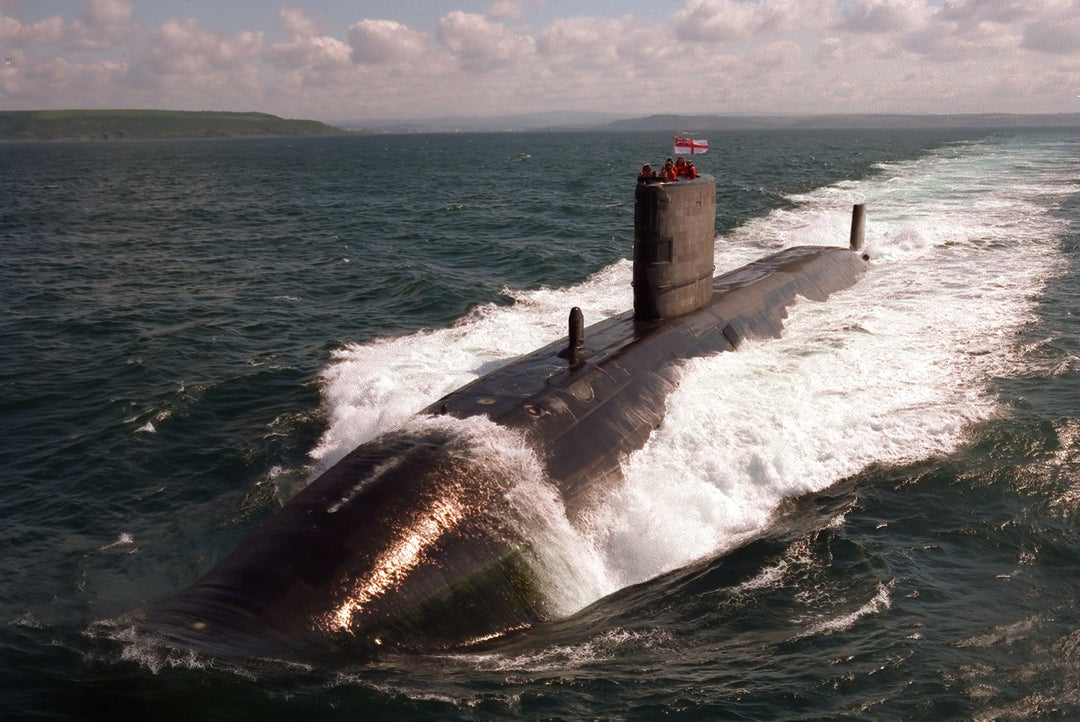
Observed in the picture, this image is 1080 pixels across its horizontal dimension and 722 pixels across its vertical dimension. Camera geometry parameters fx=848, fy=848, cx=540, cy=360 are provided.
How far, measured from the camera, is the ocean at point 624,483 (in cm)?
746

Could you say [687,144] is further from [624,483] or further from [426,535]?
[426,535]

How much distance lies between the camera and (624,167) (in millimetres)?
75750

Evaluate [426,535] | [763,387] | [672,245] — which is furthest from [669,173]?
[426,535]

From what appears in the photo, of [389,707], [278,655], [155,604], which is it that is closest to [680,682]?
[389,707]

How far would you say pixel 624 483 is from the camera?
37.1 feet

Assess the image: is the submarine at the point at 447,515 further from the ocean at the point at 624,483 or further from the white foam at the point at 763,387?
the white foam at the point at 763,387

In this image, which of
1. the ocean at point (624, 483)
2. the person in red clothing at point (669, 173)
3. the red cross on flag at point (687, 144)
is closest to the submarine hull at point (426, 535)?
the ocean at point (624, 483)

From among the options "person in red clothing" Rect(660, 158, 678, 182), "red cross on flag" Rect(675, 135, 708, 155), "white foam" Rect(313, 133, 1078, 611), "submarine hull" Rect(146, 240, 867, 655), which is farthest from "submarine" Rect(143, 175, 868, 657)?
"red cross on flag" Rect(675, 135, 708, 155)

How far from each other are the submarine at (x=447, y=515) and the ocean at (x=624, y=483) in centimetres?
32

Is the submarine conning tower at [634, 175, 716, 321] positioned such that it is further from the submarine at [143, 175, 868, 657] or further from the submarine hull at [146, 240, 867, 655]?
the submarine hull at [146, 240, 867, 655]

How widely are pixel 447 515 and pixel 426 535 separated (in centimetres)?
38

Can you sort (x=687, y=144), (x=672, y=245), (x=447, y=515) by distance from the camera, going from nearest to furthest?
(x=447, y=515)
(x=687, y=144)
(x=672, y=245)

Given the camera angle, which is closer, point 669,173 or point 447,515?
point 447,515

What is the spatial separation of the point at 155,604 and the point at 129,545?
2398 mm
